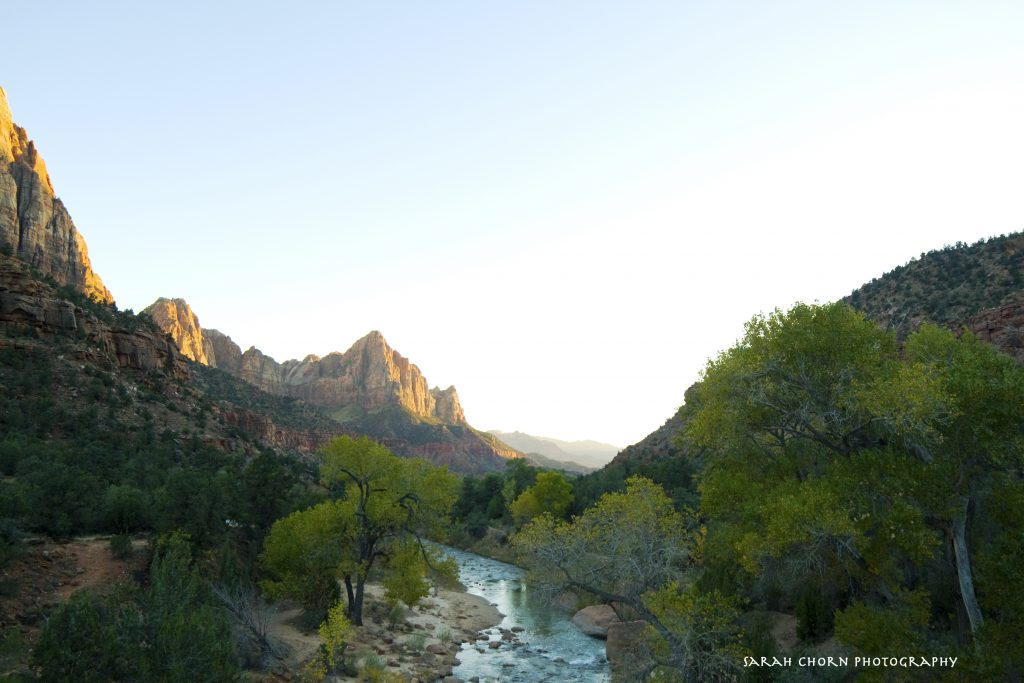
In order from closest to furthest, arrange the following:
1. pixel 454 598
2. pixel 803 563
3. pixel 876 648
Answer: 1. pixel 876 648
2. pixel 803 563
3. pixel 454 598

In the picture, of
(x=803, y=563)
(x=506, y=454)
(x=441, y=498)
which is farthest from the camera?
(x=506, y=454)

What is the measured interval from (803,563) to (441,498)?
49.7 feet

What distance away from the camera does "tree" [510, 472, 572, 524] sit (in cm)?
5953

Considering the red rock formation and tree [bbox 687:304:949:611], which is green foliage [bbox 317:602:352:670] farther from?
the red rock formation

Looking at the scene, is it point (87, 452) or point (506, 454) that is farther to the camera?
point (506, 454)

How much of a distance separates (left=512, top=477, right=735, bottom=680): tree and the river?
1.77 meters

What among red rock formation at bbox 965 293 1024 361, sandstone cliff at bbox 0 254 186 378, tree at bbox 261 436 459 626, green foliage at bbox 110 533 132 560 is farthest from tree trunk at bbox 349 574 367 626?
red rock formation at bbox 965 293 1024 361

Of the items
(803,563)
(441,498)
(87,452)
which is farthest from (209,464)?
(803,563)

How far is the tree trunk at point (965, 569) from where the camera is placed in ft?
37.1

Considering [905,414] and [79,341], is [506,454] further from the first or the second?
[905,414]

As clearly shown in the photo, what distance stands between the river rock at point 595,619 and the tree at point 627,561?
43.1 ft

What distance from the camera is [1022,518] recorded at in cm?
1154

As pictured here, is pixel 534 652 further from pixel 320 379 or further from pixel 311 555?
pixel 320 379

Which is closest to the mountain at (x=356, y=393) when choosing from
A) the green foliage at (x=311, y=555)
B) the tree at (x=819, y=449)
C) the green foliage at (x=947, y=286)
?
the green foliage at (x=947, y=286)
